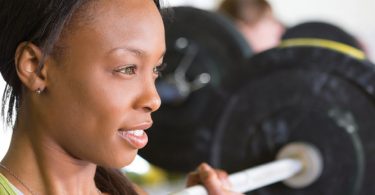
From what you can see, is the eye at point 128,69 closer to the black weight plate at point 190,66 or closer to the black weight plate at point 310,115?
the black weight plate at point 310,115

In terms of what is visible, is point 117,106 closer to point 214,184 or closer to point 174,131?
point 214,184

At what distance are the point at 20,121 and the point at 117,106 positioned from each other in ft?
0.42

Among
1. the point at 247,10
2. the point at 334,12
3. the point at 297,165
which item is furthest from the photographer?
the point at 334,12

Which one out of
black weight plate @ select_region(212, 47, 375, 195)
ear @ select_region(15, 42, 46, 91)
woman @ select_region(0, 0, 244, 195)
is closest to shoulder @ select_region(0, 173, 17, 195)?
woman @ select_region(0, 0, 244, 195)

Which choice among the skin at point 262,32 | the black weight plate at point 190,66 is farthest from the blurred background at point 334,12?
the black weight plate at point 190,66

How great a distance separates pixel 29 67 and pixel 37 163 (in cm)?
12

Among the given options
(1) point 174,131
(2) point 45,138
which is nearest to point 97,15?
(2) point 45,138

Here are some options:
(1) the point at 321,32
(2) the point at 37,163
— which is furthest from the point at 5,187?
(1) the point at 321,32

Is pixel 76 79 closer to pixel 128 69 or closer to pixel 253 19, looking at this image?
pixel 128 69

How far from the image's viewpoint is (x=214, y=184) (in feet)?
3.17

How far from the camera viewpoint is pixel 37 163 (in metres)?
0.79

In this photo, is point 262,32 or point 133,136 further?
point 262,32

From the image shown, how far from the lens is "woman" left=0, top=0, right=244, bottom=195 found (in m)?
0.74

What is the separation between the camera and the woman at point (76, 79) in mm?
743
